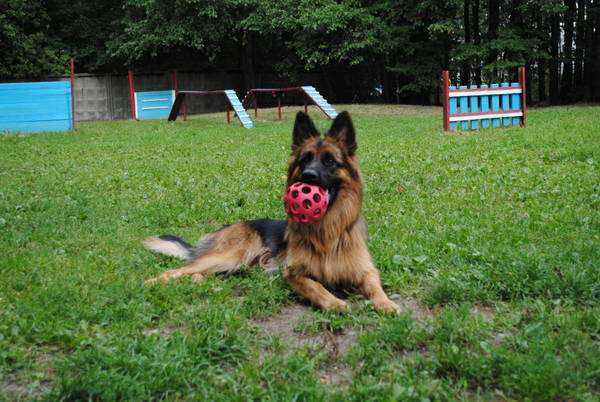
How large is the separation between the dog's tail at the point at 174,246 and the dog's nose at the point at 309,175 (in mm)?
1283

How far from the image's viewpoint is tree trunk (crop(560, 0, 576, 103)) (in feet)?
93.5

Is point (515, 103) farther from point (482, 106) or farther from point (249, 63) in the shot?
point (249, 63)

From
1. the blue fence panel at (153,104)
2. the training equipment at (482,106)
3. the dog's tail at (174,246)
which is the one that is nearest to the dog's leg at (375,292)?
the dog's tail at (174,246)

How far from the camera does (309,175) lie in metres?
4.23

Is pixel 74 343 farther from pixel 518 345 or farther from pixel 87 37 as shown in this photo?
pixel 87 37

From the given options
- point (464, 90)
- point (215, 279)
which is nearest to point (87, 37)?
point (464, 90)

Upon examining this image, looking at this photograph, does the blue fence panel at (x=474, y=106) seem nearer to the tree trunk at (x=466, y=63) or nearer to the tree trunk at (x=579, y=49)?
the tree trunk at (x=466, y=63)

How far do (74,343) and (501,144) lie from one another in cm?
998

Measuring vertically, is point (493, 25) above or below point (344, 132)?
above

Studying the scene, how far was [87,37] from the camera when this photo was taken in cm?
3356

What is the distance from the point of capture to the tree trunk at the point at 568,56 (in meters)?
28.5

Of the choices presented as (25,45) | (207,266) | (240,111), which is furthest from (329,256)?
(25,45)

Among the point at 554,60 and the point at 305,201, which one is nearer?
the point at 305,201

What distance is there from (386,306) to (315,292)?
1.65 ft
